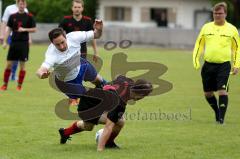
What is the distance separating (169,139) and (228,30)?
2.74 meters

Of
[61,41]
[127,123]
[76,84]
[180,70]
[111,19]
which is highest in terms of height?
[61,41]

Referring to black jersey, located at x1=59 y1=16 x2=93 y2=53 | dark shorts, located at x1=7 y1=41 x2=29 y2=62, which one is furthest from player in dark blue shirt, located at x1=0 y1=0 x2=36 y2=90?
black jersey, located at x1=59 y1=16 x2=93 y2=53

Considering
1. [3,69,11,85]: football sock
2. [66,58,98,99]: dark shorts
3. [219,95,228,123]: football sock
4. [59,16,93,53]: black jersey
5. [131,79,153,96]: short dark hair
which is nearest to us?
[131,79,153,96]: short dark hair

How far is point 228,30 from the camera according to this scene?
39.9ft

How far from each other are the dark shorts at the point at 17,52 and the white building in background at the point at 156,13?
40.2 m

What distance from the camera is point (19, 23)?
1695cm

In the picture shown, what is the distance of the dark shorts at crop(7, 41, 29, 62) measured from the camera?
16.9 m

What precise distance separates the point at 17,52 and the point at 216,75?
20.3 feet

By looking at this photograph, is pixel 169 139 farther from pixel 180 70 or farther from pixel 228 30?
pixel 180 70

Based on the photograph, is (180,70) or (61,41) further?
(180,70)

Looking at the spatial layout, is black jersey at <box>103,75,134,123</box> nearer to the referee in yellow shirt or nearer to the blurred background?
the referee in yellow shirt

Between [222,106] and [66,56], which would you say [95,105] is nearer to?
[66,56]

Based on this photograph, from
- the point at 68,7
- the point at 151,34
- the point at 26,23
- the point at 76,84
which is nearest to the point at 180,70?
the point at 26,23

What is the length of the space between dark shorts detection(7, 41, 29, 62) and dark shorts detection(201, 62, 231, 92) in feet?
19.2
